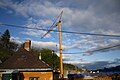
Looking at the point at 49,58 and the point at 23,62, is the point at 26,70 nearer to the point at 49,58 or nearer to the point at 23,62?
the point at 23,62

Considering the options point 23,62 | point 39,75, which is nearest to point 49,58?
point 23,62

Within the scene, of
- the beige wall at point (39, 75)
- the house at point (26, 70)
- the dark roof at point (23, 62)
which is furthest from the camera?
the dark roof at point (23, 62)

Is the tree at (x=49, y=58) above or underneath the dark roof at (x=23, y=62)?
above

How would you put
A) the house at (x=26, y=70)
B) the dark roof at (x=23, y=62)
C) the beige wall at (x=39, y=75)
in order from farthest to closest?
the dark roof at (x=23, y=62)
the beige wall at (x=39, y=75)
the house at (x=26, y=70)

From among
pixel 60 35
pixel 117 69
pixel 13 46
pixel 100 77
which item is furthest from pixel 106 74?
pixel 13 46

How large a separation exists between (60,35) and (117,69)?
1239 centimetres

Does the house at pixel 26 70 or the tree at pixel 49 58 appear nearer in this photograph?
the house at pixel 26 70

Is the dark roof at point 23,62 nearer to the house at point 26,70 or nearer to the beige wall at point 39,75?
the house at point 26,70

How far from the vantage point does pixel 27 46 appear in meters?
34.4

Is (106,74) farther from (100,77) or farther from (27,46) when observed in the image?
(27,46)

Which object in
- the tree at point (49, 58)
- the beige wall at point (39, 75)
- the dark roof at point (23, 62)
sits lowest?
the beige wall at point (39, 75)

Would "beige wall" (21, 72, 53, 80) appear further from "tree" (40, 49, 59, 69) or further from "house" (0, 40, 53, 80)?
"tree" (40, 49, 59, 69)

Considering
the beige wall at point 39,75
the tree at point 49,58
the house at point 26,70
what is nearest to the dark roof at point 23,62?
the house at point 26,70

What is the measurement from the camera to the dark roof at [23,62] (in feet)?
96.6
